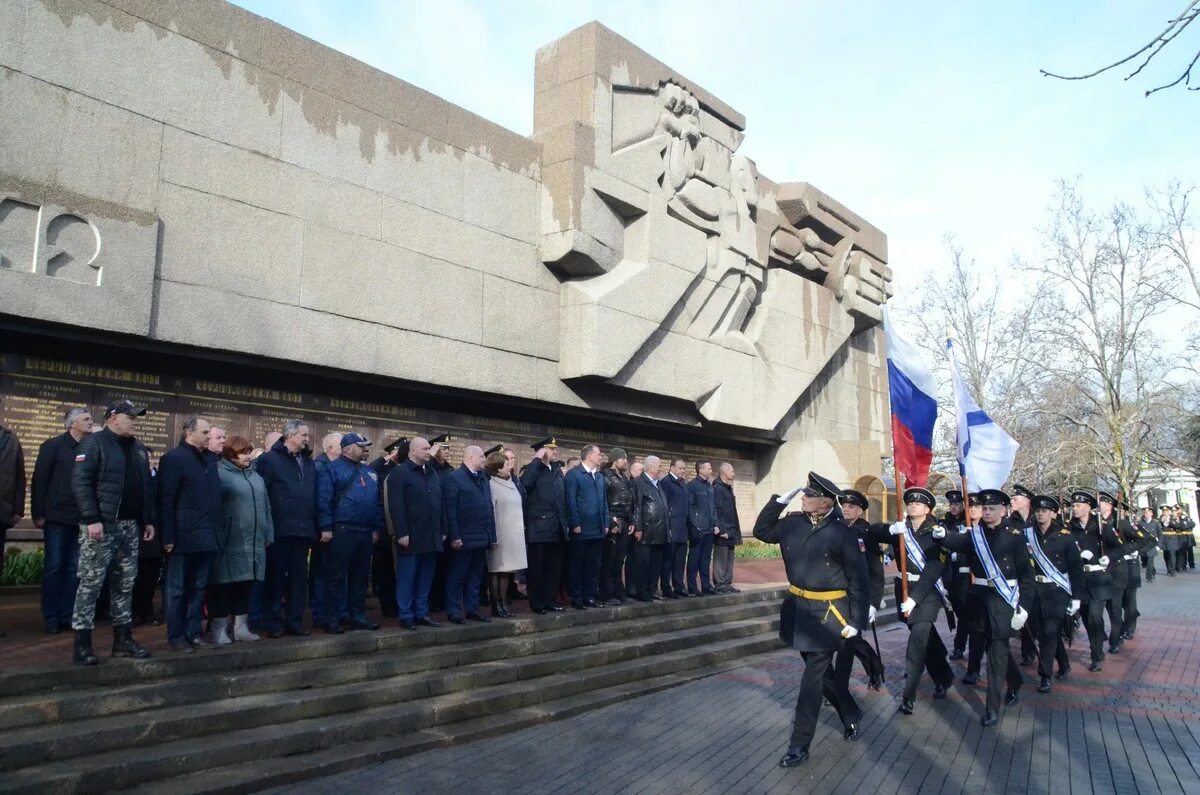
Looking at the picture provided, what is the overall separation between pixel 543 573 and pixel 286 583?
291 cm

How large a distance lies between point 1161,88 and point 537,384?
10375 millimetres

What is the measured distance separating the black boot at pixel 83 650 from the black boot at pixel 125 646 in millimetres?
233

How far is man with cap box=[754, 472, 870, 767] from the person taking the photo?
623 centimetres

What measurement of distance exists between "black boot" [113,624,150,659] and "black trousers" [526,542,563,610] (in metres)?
4.24

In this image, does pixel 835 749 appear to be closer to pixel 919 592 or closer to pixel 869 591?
pixel 869 591

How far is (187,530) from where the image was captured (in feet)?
21.4

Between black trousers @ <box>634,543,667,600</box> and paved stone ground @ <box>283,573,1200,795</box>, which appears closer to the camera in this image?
paved stone ground @ <box>283,573,1200,795</box>

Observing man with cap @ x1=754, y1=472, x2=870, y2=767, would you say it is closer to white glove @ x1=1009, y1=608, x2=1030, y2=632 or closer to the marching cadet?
the marching cadet

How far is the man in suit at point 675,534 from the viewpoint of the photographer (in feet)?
36.9

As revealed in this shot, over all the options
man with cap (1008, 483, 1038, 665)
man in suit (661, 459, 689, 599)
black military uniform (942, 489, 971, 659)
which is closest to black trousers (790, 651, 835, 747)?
black military uniform (942, 489, 971, 659)

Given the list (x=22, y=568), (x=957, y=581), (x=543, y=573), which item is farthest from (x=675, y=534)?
(x=22, y=568)

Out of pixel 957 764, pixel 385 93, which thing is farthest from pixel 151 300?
pixel 957 764

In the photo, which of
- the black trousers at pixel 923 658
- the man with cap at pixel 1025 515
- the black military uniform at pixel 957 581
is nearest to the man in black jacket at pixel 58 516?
the black trousers at pixel 923 658

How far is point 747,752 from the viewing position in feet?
20.6
